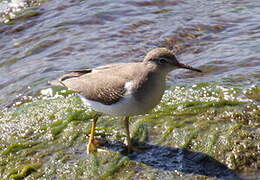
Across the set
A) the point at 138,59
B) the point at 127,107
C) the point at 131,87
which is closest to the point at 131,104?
the point at 127,107

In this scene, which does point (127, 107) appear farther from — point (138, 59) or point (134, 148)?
point (138, 59)

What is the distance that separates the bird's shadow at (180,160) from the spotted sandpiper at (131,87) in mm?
217

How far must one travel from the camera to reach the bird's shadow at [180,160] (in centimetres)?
465

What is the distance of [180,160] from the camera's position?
4.91 m

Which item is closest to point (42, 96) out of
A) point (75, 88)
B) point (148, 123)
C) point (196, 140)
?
point (75, 88)

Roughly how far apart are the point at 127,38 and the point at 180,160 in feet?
17.7

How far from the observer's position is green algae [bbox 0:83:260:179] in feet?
16.1

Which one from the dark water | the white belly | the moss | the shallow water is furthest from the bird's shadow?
the dark water

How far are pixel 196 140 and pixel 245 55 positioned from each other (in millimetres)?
3294

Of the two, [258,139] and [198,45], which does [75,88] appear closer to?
[258,139]

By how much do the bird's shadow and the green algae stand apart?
71mm

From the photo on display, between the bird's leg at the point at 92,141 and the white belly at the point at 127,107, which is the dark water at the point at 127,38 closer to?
the bird's leg at the point at 92,141

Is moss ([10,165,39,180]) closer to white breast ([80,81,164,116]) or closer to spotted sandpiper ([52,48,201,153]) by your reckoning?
spotted sandpiper ([52,48,201,153])

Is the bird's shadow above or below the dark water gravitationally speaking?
below
